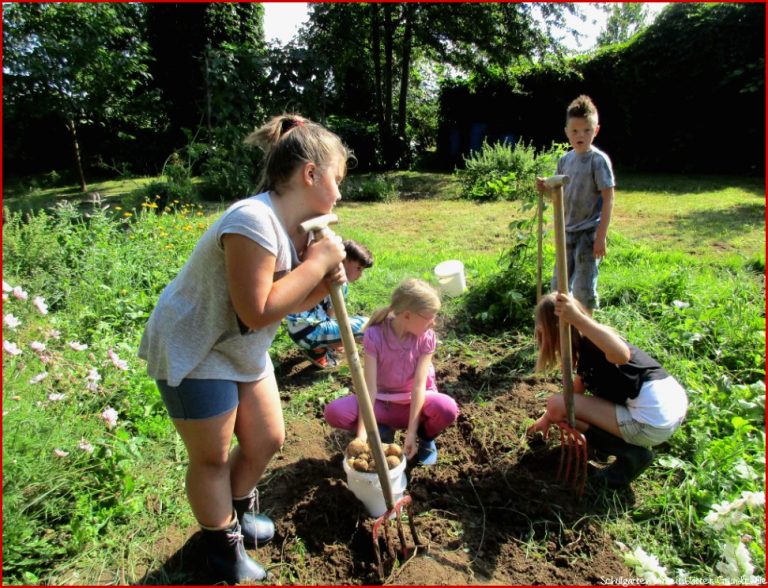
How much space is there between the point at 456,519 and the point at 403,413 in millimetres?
607

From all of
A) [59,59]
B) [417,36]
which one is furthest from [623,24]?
[59,59]

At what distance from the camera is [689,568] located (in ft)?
6.79

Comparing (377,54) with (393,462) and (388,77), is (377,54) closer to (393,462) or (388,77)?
(388,77)

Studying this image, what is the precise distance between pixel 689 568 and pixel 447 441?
1.23 meters

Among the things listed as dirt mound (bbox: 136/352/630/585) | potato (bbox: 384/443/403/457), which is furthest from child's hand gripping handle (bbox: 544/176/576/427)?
→ potato (bbox: 384/443/403/457)

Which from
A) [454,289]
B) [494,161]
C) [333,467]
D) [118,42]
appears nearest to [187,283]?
[333,467]

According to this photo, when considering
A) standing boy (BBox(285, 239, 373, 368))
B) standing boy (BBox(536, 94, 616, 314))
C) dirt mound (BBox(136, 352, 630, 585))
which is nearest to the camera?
dirt mound (BBox(136, 352, 630, 585))

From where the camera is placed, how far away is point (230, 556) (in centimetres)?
195

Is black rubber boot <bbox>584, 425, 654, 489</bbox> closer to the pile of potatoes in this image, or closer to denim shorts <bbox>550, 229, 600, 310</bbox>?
the pile of potatoes

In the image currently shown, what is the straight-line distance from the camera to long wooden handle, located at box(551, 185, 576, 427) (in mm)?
2277

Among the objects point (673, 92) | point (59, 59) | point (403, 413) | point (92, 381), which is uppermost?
point (59, 59)

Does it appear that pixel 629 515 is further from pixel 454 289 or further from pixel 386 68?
pixel 386 68

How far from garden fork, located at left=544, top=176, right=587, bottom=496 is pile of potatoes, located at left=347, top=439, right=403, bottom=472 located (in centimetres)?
82

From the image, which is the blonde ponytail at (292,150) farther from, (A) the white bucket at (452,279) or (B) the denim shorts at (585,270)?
(A) the white bucket at (452,279)
